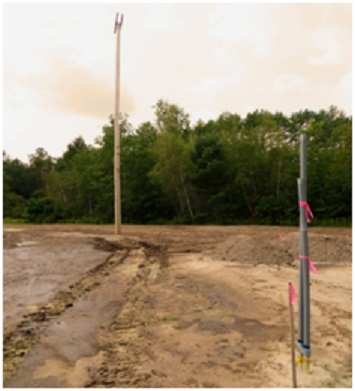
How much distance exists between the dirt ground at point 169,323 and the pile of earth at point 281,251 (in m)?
0.06

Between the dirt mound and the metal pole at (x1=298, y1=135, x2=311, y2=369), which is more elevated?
the metal pole at (x1=298, y1=135, x2=311, y2=369)

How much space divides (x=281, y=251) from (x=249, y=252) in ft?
3.88

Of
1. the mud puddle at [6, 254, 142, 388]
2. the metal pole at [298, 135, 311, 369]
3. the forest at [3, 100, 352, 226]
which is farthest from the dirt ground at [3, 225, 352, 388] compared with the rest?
the forest at [3, 100, 352, 226]

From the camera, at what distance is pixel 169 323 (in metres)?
4.13

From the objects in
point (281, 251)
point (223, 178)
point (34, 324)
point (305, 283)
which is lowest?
point (34, 324)

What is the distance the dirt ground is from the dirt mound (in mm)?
66

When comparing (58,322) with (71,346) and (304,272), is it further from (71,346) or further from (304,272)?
(304,272)

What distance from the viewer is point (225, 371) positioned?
9.68ft

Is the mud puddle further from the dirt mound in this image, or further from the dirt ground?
the dirt mound

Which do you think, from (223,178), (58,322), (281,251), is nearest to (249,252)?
(281,251)

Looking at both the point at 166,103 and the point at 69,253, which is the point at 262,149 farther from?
the point at 69,253

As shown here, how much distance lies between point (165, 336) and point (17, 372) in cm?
153

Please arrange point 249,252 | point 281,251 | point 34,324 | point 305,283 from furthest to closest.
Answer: point 281,251 < point 249,252 < point 34,324 < point 305,283

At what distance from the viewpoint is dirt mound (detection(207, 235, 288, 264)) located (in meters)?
8.29
